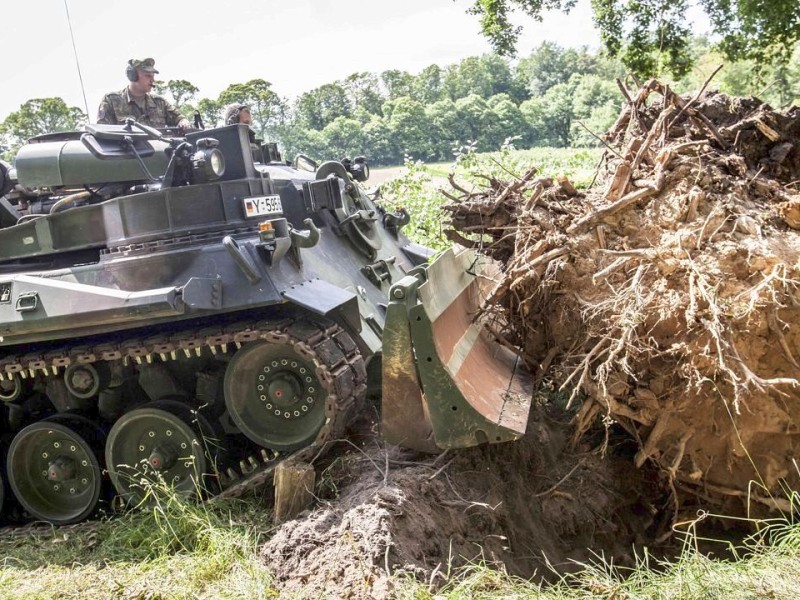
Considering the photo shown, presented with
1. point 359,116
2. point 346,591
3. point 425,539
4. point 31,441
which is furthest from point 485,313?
point 359,116

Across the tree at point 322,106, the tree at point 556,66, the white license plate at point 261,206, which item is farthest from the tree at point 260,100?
the tree at point 556,66

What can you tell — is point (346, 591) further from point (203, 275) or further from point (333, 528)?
point (203, 275)

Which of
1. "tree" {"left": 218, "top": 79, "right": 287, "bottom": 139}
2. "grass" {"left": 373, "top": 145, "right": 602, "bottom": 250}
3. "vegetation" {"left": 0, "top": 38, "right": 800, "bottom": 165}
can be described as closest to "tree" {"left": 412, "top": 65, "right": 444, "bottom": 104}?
"vegetation" {"left": 0, "top": 38, "right": 800, "bottom": 165}

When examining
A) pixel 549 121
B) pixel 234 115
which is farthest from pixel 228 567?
pixel 549 121

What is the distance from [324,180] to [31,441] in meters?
2.97

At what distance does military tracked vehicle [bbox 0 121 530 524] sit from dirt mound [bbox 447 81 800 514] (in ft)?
1.88

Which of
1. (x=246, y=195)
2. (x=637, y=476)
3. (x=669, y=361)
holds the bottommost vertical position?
(x=637, y=476)

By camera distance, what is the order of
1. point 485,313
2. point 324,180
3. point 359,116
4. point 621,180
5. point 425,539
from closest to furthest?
point 425,539 < point 621,180 < point 485,313 < point 324,180 < point 359,116

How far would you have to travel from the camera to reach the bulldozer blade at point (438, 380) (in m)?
4.76

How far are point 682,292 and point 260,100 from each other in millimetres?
14028

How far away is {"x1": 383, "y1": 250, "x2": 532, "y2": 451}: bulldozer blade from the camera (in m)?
4.76

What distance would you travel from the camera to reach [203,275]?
5.31 meters

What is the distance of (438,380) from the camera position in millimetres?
4777

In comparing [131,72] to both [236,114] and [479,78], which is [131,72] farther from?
[479,78]
